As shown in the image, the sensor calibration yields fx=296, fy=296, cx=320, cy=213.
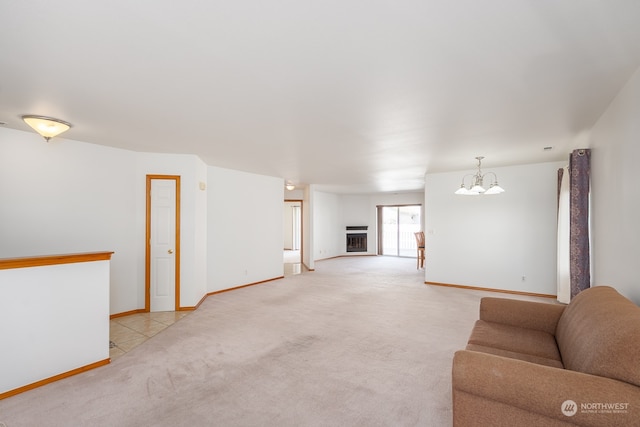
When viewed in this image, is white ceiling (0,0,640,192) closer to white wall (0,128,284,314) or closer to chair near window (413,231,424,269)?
white wall (0,128,284,314)

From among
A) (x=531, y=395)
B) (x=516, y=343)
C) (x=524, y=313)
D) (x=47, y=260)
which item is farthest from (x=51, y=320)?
(x=524, y=313)

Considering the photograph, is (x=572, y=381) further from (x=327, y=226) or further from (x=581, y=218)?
(x=327, y=226)

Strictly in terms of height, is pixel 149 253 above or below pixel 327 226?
below

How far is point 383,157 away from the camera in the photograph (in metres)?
4.81

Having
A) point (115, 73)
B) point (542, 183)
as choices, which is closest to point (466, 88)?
point (115, 73)

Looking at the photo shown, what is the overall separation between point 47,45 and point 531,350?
12.2 ft

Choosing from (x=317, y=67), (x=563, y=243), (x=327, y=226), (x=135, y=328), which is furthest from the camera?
(x=327, y=226)

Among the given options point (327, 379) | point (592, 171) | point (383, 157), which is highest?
point (383, 157)

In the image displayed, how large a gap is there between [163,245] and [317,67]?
3790 millimetres

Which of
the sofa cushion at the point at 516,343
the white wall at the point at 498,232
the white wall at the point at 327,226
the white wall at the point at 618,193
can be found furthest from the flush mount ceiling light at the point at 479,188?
the white wall at the point at 327,226

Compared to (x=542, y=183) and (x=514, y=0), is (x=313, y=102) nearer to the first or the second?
(x=514, y=0)

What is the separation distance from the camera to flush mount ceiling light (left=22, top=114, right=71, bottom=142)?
2.97 m

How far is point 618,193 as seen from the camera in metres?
2.51

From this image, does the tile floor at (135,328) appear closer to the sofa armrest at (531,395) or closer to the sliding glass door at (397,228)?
the sofa armrest at (531,395)
